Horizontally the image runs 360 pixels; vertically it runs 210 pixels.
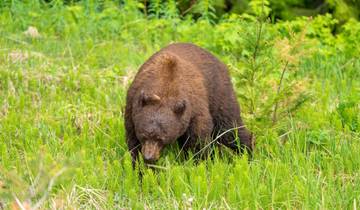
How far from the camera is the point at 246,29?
6340 mm

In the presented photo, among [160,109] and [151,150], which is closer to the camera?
[151,150]

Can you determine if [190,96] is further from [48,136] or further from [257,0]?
[257,0]

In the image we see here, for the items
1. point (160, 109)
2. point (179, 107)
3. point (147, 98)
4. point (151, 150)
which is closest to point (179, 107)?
point (179, 107)

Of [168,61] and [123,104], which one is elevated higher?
[168,61]

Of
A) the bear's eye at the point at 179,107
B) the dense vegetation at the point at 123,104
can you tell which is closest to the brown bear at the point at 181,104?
the bear's eye at the point at 179,107

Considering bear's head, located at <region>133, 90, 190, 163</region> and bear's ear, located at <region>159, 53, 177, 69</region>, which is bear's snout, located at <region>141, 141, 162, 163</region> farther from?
bear's ear, located at <region>159, 53, 177, 69</region>

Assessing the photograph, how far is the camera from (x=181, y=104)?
5656mm

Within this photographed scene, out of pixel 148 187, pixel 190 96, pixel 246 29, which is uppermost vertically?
pixel 246 29

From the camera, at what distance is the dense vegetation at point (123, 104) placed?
16.9 ft

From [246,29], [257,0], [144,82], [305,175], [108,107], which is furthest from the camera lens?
[257,0]

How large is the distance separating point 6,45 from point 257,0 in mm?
3290

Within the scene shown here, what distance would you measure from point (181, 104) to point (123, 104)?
1.90 metres

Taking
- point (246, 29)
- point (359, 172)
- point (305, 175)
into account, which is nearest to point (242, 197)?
point (305, 175)

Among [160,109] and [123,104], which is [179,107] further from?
[123,104]
